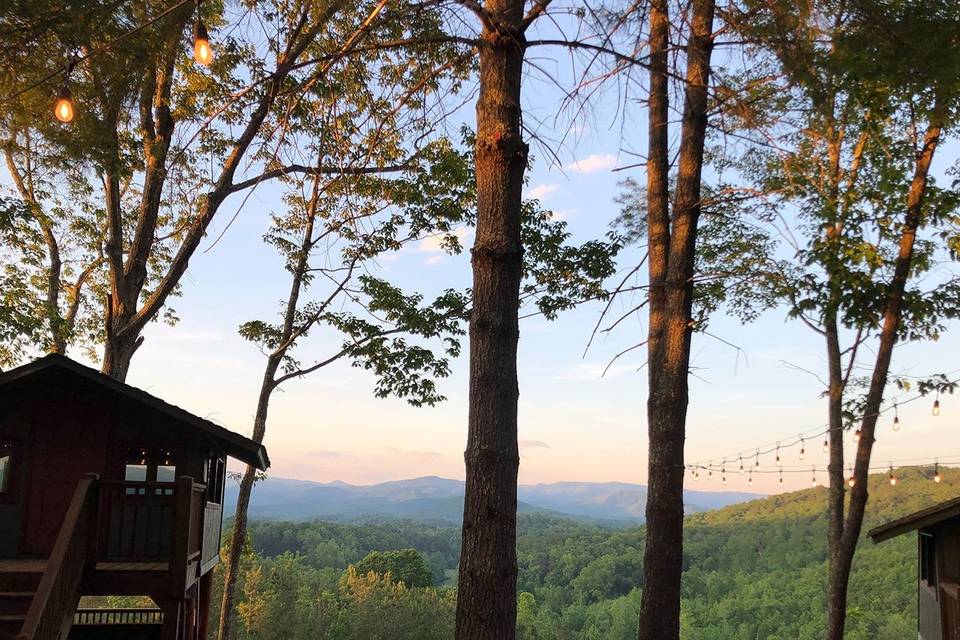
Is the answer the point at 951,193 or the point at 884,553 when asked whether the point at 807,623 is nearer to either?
the point at 884,553

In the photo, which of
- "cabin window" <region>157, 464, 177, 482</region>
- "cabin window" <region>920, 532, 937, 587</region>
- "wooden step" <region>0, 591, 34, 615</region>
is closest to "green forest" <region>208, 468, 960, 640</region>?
"cabin window" <region>157, 464, 177, 482</region>

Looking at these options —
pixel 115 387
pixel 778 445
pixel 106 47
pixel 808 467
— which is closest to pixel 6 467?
pixel 115 387

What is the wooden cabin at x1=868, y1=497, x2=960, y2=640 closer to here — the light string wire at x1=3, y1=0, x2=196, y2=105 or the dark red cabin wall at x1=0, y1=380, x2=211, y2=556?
the light string wire at x1=3, y1=0, x2=196, y2=105

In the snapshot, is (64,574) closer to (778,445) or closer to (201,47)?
(201,47)

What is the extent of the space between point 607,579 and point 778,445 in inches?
2302

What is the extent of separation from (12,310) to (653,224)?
1320cm

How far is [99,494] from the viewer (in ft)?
26.0

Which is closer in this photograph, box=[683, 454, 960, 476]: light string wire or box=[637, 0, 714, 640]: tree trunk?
box=[637, 0, 714, 640]: tree trunk

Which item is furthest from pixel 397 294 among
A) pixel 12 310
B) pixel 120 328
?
pixel 12 310

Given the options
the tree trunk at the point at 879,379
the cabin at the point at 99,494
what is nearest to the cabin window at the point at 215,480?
the cabin at the point at 99,494

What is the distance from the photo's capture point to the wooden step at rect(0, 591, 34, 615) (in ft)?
23.7

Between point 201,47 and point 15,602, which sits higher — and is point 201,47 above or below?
above

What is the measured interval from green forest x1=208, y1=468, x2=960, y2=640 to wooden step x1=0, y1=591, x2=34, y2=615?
37070mm

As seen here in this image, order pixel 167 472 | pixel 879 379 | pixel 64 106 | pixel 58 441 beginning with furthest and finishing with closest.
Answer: pixel 879 379, pixel 167 472, pixel 58 441, pixel 64 106
